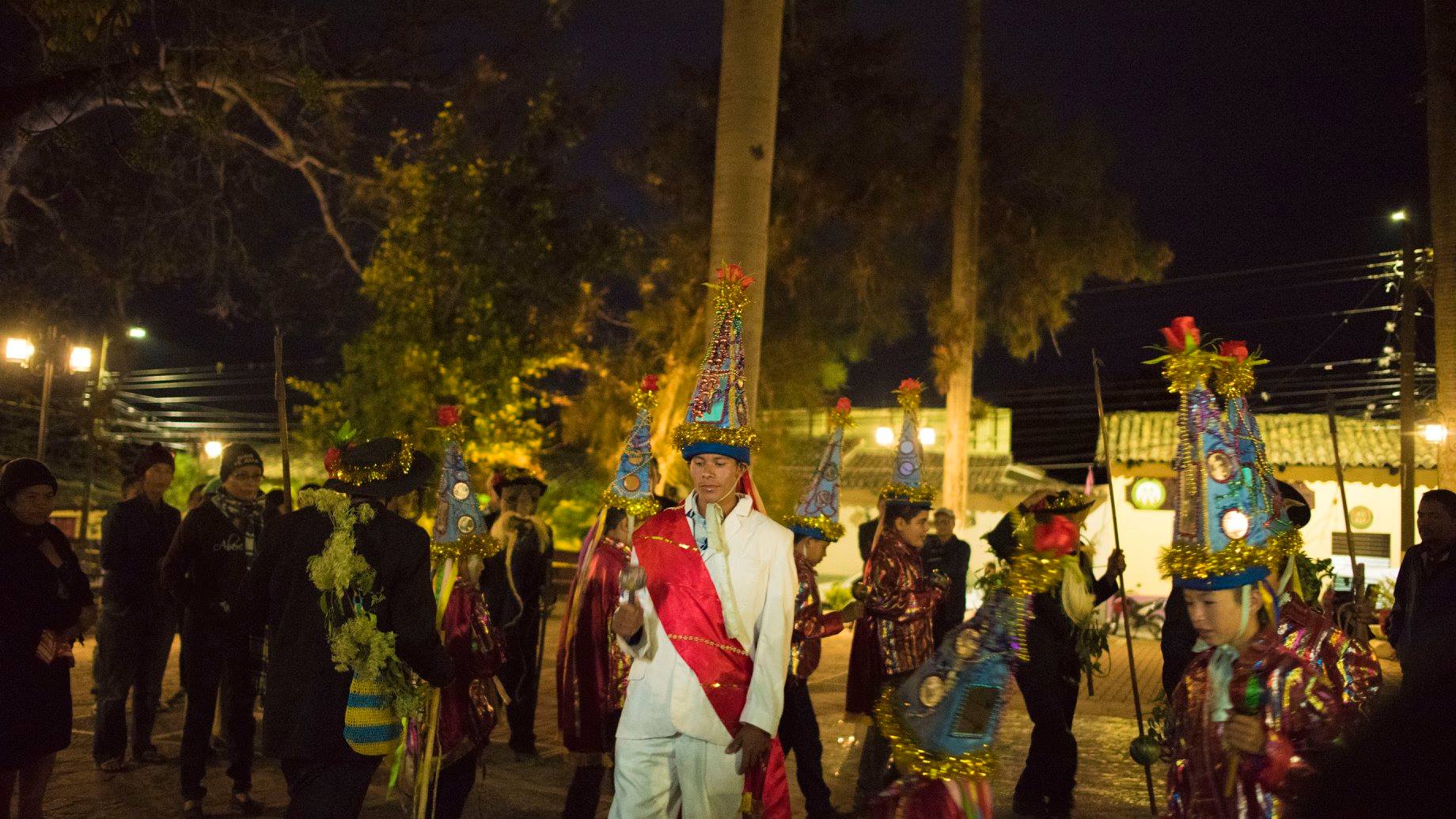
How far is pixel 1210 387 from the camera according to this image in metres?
4.41

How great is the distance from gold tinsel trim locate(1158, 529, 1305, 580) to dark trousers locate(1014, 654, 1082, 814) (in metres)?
3.14

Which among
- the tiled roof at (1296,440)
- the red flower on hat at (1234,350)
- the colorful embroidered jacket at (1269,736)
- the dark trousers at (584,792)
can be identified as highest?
the tiled roof at (1296,440)

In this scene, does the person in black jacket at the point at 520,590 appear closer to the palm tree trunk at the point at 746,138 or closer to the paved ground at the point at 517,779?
the paved ground at the point at 517,779

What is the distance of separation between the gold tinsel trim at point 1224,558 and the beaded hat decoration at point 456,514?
3.49 meters

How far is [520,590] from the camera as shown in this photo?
8906 mm

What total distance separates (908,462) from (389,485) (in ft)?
12.5

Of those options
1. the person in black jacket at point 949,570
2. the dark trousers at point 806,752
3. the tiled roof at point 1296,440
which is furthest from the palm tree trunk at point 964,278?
the dark trousers at point 806,752

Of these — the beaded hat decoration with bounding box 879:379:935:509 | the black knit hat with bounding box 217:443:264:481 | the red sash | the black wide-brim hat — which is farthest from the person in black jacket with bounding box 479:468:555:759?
the red sash

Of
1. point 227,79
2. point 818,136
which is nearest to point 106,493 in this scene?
point 818,136

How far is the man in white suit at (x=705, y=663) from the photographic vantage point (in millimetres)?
4434

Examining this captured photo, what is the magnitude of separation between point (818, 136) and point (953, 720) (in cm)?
1821

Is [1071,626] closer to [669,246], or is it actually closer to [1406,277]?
[1406,277]

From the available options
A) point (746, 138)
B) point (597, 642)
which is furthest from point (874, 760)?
point (746, 138)

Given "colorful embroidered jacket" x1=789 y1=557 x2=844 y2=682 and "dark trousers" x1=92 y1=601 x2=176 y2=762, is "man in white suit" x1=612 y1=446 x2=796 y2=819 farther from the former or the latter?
"dark trousers" x1=92 y1=601 x2=176 y2=762
